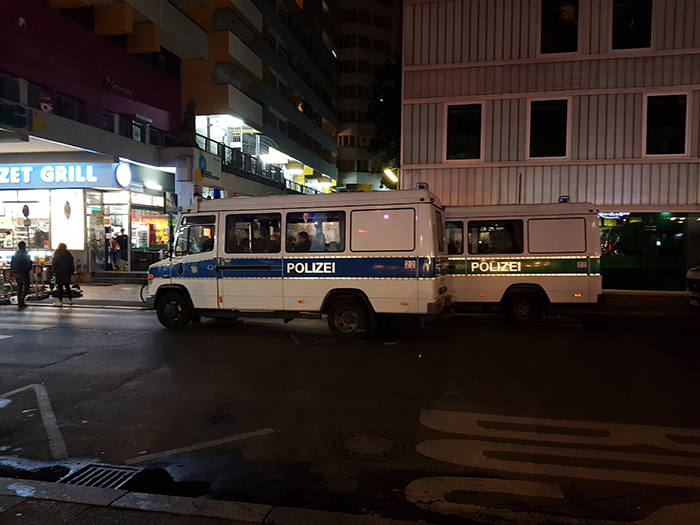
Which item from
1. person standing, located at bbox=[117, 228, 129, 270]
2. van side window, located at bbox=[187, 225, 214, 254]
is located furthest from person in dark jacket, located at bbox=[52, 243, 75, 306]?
van side window, located at bbox=[187, 225, 214, 254]

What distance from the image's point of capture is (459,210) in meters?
11.4

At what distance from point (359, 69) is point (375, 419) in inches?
2116

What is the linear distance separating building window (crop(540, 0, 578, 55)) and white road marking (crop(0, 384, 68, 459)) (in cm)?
1591

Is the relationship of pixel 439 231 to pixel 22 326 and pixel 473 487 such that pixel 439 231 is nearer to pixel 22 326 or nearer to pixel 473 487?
pixel 473 487

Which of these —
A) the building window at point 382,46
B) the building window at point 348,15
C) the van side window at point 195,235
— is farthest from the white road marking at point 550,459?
the building window at point 382,46

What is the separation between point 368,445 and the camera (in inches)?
185

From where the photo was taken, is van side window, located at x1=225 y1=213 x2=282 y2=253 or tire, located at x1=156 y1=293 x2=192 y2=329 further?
tire, located at x1=156 y1=293 x2=192 y2=329

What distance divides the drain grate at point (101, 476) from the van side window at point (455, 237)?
28.5 ft

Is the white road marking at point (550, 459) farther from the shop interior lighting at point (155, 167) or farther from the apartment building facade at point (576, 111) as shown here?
the shop interior lighting at point (155, 167)

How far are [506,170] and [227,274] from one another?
979 centimetres

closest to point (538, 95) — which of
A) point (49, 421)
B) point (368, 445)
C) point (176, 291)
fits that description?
point (176, 291)

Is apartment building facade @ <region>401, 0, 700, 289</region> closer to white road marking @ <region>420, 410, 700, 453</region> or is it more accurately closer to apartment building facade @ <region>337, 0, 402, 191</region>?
white road marking @ <region>420, 410, 700, 453</region>

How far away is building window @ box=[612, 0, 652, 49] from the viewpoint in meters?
14.5

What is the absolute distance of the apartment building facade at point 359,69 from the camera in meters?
53.0
